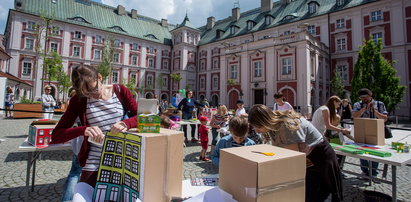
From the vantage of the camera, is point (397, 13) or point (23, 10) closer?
point (397, 13)

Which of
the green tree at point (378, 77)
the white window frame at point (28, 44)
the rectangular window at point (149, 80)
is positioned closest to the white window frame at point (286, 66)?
the green tree at point (378, 77)

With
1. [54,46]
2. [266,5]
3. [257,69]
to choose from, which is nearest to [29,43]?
[54,46]

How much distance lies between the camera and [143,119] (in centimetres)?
131

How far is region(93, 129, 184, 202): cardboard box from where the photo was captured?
1144 mm

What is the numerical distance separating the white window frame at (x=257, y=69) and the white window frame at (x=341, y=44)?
954 centimetres

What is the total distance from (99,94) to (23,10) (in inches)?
1504

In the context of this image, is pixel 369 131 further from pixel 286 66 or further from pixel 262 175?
pixel 286 66

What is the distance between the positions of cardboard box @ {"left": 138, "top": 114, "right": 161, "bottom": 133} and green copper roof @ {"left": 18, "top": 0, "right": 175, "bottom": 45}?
3437cm

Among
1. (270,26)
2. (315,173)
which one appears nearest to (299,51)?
(270,26)

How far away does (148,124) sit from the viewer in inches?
51.4

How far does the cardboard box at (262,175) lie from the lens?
1112 millimetres

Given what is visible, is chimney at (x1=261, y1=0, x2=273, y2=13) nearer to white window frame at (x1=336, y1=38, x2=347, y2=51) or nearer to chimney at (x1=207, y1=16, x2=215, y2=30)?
chimney at (x1=207, y1=16, x2=215, y2=30)

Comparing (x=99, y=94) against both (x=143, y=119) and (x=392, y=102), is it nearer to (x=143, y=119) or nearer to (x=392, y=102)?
(x=143, y=119)

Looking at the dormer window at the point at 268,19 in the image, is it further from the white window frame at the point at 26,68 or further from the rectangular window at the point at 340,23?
the white window frame at the point at 26,68
